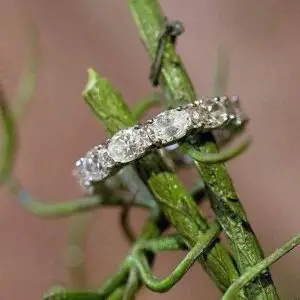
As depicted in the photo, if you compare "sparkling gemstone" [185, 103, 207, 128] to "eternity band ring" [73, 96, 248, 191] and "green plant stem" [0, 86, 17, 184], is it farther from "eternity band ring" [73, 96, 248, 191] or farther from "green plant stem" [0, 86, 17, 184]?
"green plant stem" [0, 86, 17, 184]

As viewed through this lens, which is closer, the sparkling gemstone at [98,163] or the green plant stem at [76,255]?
the sparkling gemstone at [98,163]

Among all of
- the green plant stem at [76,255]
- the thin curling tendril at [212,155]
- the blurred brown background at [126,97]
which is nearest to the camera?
the thin curling tendril at [212,155]

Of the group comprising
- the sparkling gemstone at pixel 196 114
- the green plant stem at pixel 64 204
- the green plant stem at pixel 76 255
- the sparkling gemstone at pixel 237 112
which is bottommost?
the green plant stem at pixel 76 255

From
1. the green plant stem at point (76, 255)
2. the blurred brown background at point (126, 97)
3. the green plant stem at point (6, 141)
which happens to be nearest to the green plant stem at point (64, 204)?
the green plant stem at point (6, 141)

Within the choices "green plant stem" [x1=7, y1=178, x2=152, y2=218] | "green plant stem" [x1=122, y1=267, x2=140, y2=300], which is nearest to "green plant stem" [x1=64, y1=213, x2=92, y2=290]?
"green plant stem" [x1=7, y1=178, x2=152, y2=218]

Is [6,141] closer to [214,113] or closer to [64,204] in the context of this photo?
[64,204]

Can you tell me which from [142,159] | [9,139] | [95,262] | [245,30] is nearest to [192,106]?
[142,159]

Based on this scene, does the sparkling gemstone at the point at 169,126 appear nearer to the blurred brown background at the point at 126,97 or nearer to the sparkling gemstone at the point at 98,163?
the sparkling gemstone at the point at 98,163

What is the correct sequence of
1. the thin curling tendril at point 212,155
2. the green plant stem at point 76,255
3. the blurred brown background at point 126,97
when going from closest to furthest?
1. the thin curling tendril at point 212,155
2. the green plant stem at point 76,255
3. the blurred brown background at point 126,97
